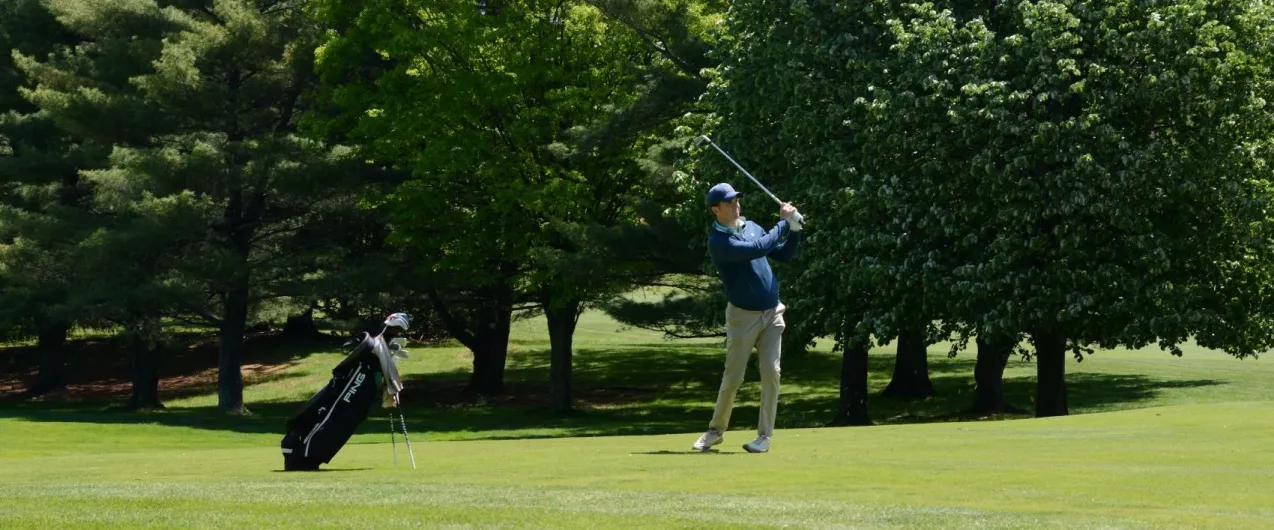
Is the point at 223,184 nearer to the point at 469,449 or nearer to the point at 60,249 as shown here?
the point at 60,249

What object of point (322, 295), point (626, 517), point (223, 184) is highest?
point (223, 184)

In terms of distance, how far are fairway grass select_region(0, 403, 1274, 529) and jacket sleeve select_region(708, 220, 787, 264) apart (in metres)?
1.68

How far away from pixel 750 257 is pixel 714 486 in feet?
9.24

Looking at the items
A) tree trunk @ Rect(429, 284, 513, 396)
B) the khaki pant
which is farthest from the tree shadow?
the khaki pant

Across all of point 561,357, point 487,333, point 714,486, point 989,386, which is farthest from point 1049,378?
point 487,333

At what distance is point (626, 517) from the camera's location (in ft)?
29.3

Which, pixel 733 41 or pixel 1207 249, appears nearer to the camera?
pixel 1207 249

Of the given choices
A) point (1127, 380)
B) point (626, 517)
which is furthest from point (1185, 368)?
point (626, 517)

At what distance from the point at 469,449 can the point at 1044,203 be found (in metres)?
13.2

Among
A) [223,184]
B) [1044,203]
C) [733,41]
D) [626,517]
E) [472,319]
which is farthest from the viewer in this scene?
[472,319]

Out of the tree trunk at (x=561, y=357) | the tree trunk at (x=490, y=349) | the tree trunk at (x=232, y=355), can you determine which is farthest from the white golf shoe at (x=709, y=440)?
the tree trunk at (x=490, y=349)

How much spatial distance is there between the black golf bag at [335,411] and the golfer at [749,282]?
3003 millimetres

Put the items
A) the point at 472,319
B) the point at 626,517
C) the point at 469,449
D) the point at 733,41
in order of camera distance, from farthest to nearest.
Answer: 1. the point at 472,319
2. the point at 733,41
3. the point at 469,449
4. the point at 626,517

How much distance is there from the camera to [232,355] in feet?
151
